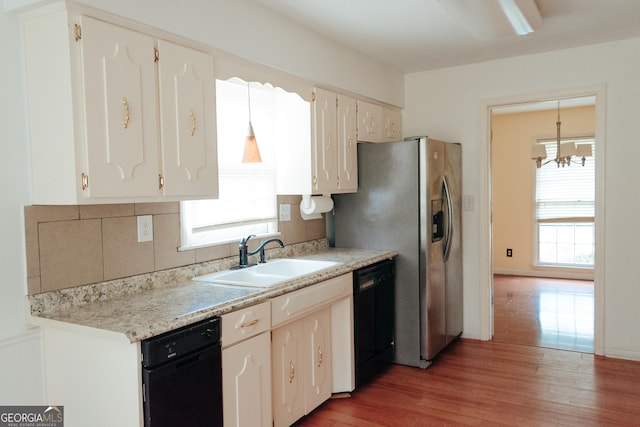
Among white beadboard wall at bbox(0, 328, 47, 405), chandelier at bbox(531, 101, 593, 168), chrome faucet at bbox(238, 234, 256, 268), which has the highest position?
chandelier at bbox(531, 101, 593, 168)

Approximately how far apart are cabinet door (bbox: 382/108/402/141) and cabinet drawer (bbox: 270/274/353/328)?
5.48 feet

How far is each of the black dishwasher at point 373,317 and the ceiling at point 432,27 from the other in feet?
5.13

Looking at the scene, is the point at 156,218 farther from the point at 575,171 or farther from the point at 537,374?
the point at 575,171

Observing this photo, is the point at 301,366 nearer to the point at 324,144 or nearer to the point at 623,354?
the point at 324,144

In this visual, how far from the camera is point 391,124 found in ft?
14.3

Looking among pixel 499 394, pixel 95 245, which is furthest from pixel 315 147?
pixel 499 394

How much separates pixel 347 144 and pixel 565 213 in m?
4.69

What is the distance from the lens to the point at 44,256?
81.2 inches

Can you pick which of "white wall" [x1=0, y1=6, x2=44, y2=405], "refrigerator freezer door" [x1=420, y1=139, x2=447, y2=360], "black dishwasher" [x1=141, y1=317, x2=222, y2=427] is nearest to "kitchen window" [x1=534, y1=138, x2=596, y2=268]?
"refrigerator freezer door" [x1=420, y1=139, x2=447, y2=360]

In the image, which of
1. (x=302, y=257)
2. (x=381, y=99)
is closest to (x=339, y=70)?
(x=381, y=99)

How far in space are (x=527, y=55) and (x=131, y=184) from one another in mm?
3354

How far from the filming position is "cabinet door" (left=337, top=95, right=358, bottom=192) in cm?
360

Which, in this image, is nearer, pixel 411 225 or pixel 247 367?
pixel 247 367

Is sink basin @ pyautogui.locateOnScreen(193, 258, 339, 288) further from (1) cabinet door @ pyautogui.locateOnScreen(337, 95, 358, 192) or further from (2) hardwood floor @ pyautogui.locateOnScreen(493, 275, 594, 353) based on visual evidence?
(2) hardwood floor @ pyautogui.locateOnScreen(493, 275, 594, 353)
